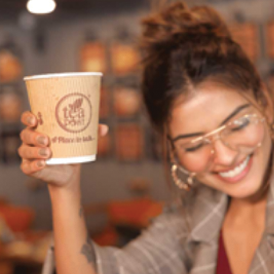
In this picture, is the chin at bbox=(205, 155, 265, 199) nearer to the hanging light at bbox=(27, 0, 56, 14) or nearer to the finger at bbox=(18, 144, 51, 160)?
the finger at bbox=(18, 144, 51, 160)

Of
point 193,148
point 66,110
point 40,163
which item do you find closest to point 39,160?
point 40,163

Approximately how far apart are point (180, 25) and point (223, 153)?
460mm

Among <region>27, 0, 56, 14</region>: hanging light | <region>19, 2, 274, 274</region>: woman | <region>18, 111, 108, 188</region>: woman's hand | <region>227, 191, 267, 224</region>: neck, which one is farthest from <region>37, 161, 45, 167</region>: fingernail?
<region>227, 191, 267, 224</region>: neck

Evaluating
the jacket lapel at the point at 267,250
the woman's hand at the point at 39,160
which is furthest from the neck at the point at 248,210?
the woman's hand at the point at 39,160

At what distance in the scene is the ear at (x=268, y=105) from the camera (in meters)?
1.40

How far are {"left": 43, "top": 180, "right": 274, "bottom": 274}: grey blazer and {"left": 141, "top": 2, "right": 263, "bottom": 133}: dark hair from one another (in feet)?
1.07

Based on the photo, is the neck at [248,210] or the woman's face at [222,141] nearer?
the woman's face at [222,141]

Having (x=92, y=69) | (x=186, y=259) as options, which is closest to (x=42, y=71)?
(x=92, y=69)

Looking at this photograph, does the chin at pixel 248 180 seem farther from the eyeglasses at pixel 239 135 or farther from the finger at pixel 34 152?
the finger at pixel 34 152

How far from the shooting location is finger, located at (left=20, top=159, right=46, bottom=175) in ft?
3.37

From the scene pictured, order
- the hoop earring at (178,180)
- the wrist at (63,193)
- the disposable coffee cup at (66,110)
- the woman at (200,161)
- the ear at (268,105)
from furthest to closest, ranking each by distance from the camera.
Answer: the hoop earring at (178,180), the ear at (268,105), the woman at (200,161), the wrist at (63,193), the disposable coffee cup at (66,110)

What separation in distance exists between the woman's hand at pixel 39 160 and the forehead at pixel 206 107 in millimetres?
306

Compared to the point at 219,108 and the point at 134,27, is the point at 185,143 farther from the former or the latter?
the point at 134,27

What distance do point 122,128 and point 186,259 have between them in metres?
4.01
